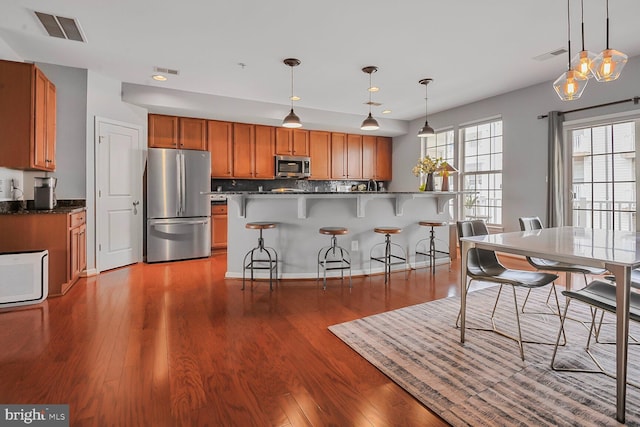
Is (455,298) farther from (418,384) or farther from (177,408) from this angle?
(177,408)

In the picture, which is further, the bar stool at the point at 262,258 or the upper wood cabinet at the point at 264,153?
the upper wood cabinet at the point at 264,153

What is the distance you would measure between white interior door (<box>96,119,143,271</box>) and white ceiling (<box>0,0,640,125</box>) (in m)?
Answer: 0.82

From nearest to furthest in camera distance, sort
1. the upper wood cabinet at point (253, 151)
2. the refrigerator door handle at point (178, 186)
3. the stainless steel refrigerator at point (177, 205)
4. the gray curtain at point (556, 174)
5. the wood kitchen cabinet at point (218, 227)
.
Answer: the gray curtain at point (556, 174)
the stainless steel refrigerator at point (177, 205)
the refrigerator door handle at point (178, 186)
the wood kitchen cabinet at point (218, 227)
the upper wood cabinet at point (253, 151)

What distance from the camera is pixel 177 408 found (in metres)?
1.62

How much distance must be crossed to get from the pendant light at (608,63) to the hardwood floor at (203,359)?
2.24 meters

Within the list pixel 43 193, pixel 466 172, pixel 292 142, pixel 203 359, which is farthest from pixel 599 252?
pixel 292 142

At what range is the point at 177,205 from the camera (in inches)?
209

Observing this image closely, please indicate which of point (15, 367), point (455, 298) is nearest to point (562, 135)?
point (455, 298)

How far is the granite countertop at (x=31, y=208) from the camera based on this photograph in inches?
133

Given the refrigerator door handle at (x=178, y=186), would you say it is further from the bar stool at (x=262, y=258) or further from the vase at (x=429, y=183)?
the vase at (x=429, y=183)

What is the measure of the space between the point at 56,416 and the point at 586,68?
3.49m

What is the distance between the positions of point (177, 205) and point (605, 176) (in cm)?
612

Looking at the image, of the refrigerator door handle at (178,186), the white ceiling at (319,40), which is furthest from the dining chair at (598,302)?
the refrigerator door handle at (178,186)

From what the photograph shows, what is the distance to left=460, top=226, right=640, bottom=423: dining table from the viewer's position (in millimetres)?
1520
